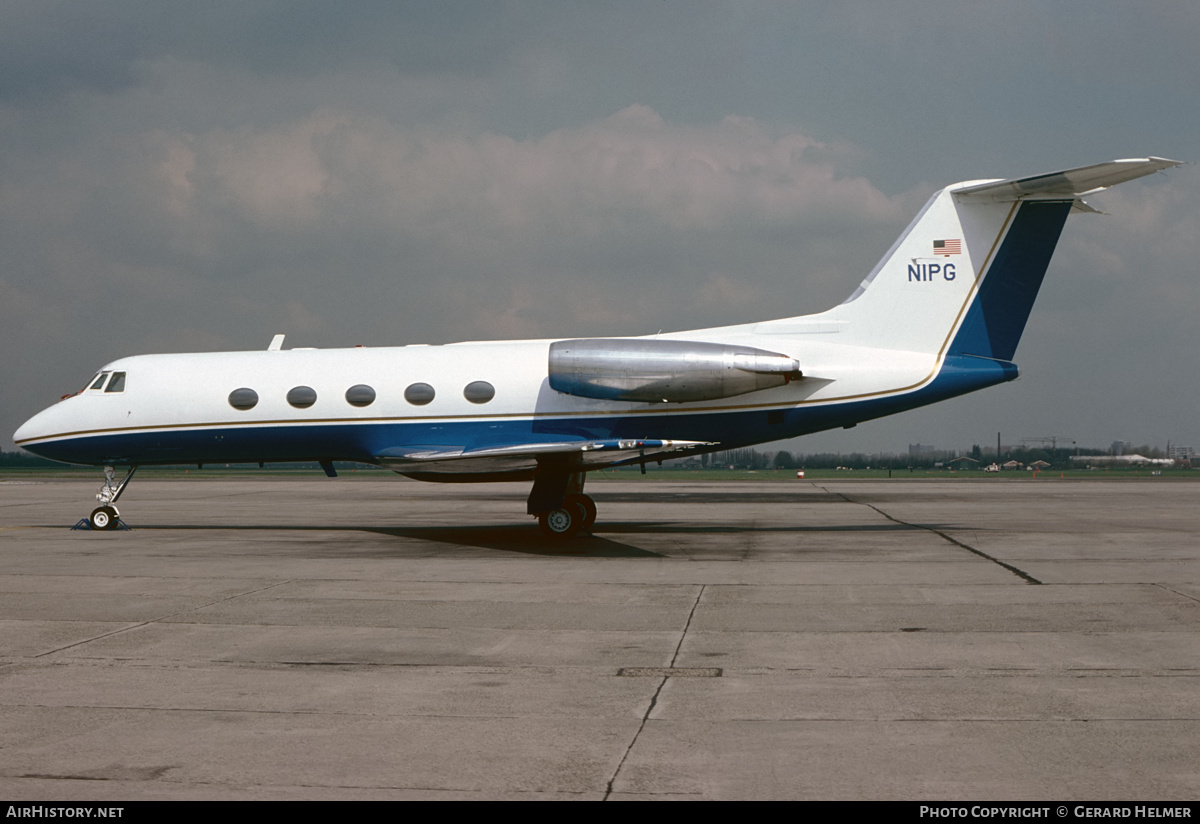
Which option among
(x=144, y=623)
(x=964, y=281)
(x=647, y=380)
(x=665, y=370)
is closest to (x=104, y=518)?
(x=647, y=380)

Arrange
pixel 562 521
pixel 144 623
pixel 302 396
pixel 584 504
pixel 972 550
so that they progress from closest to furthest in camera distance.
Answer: pixel 144 623
pixel 972 550
pixel 562 521
pixel 584 504
pixel 302 396

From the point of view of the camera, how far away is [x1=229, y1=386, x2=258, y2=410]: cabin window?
61.8 ft

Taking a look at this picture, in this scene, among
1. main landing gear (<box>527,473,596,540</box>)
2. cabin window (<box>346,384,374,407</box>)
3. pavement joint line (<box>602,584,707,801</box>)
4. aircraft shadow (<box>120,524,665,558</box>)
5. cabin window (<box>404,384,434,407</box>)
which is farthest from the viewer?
cabin window (<box>346,384,374,407</box>)

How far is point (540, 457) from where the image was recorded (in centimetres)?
1590

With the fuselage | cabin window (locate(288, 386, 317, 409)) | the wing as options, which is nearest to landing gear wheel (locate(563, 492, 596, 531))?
the wing

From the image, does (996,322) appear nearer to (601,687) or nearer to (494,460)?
(494,460)

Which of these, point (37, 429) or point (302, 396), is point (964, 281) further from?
point (37, 429)

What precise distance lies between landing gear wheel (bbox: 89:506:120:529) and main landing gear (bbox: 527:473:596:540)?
8565mm

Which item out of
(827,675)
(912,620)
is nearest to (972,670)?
(827,675)

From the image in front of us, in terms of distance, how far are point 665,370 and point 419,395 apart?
4.44 metres

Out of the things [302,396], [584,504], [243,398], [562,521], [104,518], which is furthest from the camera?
[104,518]

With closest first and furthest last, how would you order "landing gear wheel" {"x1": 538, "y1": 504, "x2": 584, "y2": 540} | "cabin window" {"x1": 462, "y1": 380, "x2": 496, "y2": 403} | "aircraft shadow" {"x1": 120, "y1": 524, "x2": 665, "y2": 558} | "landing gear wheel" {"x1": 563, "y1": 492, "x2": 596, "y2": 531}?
"aircraft shadow" {"x1": 120, "y1": 524, "x2": 665, "y2": 558}, "landing gear wheel" {"x1": 538, "y1": 504, "x2": 584, "y2": 540}, "landing gear wheel" {"x1": 563, "y1": 492, "x2": 596, "y2": 531}, "cabin window" {"x1": 462, "y1": 380, "x2": 496, "y2": 403}

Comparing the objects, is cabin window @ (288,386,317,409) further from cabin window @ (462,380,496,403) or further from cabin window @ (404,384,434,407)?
cabin window @ (462,380,496,403)

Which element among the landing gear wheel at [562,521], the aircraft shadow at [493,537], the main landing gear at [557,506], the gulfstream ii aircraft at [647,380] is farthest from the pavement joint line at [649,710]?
the gulfstream ii aircraft at [647,380]
